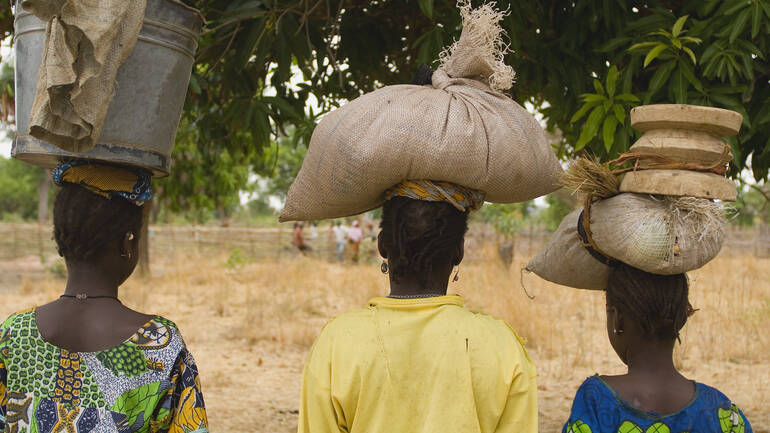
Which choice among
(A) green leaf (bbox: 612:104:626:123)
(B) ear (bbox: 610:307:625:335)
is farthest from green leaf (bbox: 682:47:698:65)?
(B) ear (bbox: 610:307:625:335)

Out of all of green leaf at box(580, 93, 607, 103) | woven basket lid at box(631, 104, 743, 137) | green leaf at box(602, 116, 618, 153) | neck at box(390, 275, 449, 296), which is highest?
green leaf at box(580, 93, 607, 103)

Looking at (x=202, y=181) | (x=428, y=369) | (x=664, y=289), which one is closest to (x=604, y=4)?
(x=664, y=289)

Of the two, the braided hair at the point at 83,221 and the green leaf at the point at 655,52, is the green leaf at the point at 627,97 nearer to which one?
the green leaf at the point at 655,52

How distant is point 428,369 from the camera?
5.32 feet

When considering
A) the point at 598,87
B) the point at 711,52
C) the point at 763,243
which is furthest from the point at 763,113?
the point at 763,243

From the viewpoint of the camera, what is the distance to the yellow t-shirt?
1605 millimetres

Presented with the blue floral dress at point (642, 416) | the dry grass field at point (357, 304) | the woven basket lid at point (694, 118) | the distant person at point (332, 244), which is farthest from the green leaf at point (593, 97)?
the distant person at point (332, 244)

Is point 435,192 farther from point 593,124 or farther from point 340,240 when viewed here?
point 340,240

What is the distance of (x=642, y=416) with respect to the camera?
1.76 m

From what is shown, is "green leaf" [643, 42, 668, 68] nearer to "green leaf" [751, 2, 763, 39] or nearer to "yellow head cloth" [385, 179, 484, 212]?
"green leaf" [751, 2, 763, 39]

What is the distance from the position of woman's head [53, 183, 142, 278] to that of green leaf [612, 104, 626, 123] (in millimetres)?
1493

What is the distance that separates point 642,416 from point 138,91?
59.0 inches

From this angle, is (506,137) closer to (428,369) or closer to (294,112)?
(428,369)

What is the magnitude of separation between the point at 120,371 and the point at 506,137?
3.59 ft
